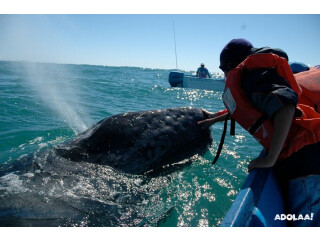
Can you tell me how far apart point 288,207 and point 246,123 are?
1.16 meters

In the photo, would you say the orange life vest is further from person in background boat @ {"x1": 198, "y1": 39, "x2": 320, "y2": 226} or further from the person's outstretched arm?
the person's outstretched arm

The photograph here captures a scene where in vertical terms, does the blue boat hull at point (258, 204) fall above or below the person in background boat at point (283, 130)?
below

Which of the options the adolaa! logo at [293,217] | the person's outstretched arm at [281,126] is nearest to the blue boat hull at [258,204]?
the adolaa! logo at [293,217]

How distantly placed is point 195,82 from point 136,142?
1939 cm

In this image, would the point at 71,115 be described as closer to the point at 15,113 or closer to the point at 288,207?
the point at 15,113

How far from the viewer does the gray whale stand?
337 cm

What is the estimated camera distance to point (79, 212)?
2785 mm

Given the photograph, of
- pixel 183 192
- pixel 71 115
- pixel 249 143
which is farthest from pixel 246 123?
pixel 71 115

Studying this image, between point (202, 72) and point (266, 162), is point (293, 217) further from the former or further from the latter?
point (202, 72)

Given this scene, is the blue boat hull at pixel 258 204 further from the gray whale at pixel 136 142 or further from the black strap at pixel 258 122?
the gray whale at pixel 136 142

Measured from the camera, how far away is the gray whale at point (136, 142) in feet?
11.1

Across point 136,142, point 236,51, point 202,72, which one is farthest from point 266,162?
point 202,72

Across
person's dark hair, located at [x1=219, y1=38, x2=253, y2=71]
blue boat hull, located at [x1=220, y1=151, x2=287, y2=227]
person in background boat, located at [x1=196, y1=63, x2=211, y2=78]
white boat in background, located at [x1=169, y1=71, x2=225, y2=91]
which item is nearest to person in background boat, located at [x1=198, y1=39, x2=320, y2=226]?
person's dark hair, located at [x1=219, y1=38, x2=253, y2=71]

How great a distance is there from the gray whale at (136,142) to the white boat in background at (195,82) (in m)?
17.7
